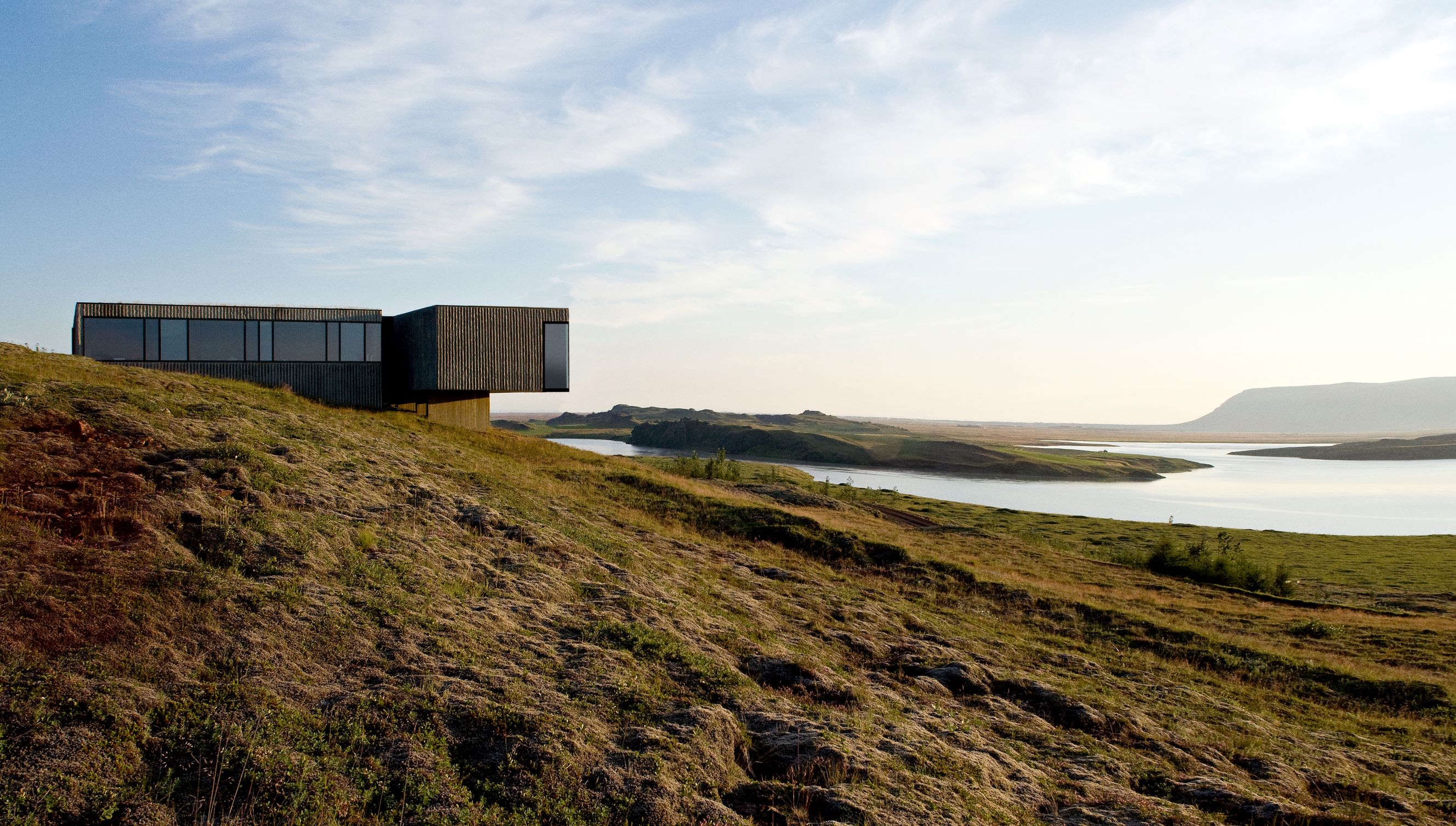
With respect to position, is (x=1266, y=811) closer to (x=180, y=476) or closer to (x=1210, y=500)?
(x=180, y=476)

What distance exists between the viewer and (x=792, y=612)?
1399 cm

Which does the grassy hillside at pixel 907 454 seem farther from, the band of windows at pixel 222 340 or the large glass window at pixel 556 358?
the band of windows at pixel 222 340

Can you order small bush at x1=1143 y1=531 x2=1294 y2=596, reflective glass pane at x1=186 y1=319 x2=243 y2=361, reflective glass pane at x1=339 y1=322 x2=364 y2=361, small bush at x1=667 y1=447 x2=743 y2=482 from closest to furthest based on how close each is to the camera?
1. small bush at x1=1143 y1=531 x2=1294 y2=596
2. reflective glass pane at x1=186 y1=319 x2=243 y2=361
3. reflective glass pane at x1=339 y1=322 x2=364 y2=361
4. small bush at x1=667 y1=447 x2=743 y2=482

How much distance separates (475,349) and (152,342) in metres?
13.0

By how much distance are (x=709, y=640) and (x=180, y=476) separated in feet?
26.3

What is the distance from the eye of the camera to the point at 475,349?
33.3 m

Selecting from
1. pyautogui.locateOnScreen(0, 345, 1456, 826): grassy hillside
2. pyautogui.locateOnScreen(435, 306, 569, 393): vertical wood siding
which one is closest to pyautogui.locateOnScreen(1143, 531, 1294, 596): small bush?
pyautogui.locateOnScreen(0, 345, 1456, 826): grassy hillside

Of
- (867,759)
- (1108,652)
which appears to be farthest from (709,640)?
(1108,652)

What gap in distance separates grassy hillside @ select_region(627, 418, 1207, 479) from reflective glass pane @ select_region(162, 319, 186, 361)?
80.8m

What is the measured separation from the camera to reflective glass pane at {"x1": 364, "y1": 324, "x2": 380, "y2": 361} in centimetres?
3381

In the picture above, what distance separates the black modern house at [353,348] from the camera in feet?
98.2

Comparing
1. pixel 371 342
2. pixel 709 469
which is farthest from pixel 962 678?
pixel 709 469

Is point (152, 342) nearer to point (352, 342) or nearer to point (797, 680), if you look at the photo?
point (352, 342)

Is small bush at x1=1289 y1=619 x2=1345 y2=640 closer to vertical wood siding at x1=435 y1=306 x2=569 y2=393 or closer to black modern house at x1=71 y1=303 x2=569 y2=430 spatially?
black modern house at x1=71 y1=303 x2=569 y2=430
